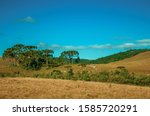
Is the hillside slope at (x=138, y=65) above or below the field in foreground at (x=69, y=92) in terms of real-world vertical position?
above

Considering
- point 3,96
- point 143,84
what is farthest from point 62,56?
point 3,96

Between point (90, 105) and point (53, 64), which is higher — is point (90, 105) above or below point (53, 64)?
below

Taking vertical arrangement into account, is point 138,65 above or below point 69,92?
above

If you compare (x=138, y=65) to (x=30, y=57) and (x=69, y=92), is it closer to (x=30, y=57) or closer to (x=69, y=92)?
(x=30, y=57)

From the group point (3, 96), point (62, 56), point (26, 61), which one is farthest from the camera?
point (62, 56)

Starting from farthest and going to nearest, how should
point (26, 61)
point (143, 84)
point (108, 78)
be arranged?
1. point (26, 61)
2. point (108, 78)
3. point (143, 84)

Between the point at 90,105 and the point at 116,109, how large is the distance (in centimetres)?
151

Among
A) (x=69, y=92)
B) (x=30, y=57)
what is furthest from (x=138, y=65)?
(x=69, y=92)

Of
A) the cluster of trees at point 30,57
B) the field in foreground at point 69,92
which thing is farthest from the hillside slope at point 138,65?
the field in foreground at point 69,92

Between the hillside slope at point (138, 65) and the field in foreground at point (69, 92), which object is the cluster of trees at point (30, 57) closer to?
the hillside slope at point (138, 65)

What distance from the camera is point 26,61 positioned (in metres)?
112

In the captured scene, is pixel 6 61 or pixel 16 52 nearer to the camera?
pixel 16 52

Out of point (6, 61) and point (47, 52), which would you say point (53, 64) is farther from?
point (6, 61)

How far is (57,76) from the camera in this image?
46.1m
